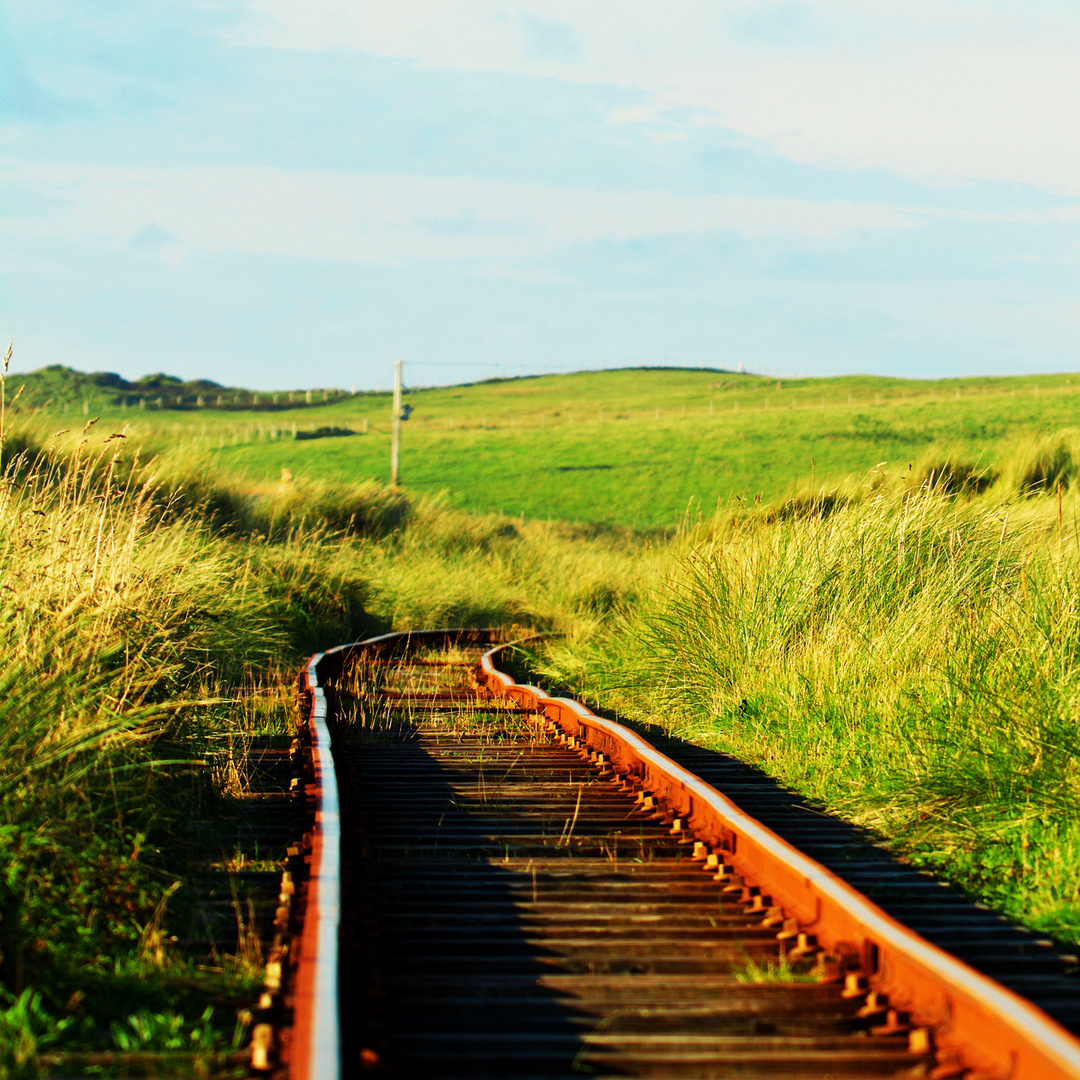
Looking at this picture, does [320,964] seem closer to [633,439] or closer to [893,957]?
[893,957]

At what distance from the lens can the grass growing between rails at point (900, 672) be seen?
500 centimetres

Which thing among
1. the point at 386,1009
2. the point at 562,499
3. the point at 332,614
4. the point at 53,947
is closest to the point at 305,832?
the point at 53,947

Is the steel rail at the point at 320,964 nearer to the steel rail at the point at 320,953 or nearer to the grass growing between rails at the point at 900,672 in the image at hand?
the steel rail at the point at 320,953

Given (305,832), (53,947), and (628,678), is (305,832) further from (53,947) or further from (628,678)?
(628,678)

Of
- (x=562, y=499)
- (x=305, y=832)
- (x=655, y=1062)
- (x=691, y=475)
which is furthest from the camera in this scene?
(x=691, y=475)

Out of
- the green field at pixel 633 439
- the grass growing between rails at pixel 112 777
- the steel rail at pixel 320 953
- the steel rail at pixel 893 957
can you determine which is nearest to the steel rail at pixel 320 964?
the steel rail at pixel 320 953

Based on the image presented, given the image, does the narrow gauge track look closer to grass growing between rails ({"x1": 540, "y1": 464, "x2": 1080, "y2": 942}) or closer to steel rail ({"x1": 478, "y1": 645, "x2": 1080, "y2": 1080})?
steel rail ({"x1": 478, "y1": 645, "x2": 1080, "y2": 1080})

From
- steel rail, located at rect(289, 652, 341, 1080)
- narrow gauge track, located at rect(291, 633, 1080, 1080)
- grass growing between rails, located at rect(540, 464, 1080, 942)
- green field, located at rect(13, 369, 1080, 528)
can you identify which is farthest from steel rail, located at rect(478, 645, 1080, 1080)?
green field, located at rect(13, 369, 1080, 528)

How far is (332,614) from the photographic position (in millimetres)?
16234

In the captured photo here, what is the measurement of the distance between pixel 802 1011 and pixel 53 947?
89.0 inches

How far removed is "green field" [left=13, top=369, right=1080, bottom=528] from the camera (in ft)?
177

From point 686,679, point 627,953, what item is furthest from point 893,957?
point 686,679

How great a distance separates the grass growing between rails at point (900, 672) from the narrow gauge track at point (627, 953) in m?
0.58

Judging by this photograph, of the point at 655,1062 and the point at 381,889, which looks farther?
the point at 381,889
